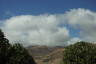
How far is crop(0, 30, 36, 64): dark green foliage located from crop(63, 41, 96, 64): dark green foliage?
20964mm

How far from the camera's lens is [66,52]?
123 meters

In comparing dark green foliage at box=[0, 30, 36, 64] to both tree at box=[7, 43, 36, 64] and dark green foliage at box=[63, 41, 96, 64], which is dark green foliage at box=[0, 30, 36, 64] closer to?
tree at box=[7, 43, 36, 64]

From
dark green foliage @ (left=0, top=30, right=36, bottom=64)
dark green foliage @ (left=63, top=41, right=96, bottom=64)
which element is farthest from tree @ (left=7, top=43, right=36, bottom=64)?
dark green foliage @ (left=63, top=41, right=96, bottom=64)

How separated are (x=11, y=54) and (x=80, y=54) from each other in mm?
34660

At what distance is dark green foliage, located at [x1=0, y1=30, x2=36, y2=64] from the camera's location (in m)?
113

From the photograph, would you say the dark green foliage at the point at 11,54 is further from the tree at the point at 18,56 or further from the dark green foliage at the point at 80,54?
the dark green foliage at the point at 80,54

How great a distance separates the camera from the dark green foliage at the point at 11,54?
371ft

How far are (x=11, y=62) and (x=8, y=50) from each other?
6.07 metres

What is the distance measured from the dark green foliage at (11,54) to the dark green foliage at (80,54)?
68.8 feet

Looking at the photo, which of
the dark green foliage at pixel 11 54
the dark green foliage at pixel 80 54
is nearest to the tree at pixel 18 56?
the dark green foliage at pixel 11 54

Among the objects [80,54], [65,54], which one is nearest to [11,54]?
[65,54]

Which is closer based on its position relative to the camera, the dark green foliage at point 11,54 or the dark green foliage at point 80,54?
the dark green foliage at point 11,54

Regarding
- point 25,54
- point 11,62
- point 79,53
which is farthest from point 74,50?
point 11,62

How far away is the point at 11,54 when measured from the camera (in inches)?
4616
